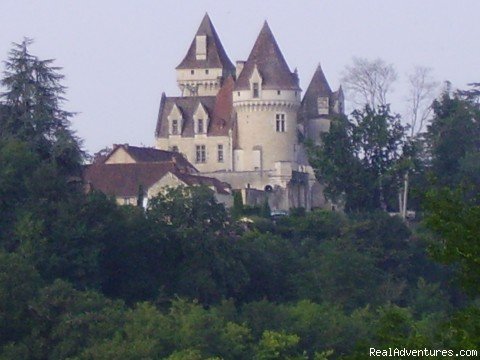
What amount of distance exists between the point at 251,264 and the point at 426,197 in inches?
1122

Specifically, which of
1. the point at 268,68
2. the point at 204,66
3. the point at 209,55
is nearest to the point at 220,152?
the point at 268,68

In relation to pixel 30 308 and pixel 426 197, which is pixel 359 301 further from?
pixel 426 197

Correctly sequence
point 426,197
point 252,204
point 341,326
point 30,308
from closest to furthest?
1. point 426,197
2. point 30,308
3. point 341,326
4. point 252,204

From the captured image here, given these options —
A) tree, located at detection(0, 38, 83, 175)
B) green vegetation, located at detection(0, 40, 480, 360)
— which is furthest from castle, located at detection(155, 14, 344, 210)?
tree, located at detection(0, 38, 83, 175)

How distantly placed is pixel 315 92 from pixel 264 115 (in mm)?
4522

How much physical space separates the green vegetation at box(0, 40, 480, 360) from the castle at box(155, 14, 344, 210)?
9.94 meters

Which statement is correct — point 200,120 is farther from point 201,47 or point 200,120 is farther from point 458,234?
point 458,234

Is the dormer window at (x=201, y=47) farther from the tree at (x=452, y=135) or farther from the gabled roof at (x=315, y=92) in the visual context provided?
the tree at (x=452, y=135)

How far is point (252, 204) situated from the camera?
7025 centimetres

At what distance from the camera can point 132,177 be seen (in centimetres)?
6844

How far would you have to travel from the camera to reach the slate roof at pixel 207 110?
77688mm

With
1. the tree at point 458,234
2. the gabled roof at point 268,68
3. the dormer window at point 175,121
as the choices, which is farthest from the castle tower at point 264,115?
the tree at point 458,234

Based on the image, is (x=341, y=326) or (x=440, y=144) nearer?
(x=341, y=326)

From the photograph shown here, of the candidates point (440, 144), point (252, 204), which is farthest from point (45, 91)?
point (440, 144)
